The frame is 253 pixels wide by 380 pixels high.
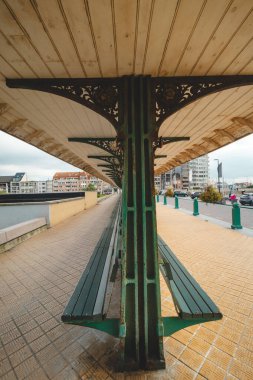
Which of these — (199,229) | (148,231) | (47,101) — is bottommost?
(199,229)

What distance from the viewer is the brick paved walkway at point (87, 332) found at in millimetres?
1986

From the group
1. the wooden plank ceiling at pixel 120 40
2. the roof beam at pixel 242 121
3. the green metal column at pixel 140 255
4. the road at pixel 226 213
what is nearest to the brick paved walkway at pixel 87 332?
the green metal column at pixel 140 255

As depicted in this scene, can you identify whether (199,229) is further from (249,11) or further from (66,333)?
(249,11)

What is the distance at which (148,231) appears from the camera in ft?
6.84

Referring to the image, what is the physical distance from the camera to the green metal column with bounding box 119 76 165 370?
2.00 meters

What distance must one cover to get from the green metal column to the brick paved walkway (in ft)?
0.72

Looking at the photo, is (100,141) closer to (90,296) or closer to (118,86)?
(118,86)

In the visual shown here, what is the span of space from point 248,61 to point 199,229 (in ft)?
23.1

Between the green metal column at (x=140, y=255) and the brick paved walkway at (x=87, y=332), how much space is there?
22 cm

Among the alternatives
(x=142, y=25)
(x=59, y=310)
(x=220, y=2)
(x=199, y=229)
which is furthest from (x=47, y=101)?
(x=199, y=229)

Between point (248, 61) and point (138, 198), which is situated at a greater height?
point (248, 61)

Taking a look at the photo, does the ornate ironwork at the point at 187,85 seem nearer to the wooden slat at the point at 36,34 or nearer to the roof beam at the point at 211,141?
the wooden slat at the point at 36,34

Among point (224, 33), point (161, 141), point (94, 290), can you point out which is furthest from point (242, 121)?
point (94, 290)

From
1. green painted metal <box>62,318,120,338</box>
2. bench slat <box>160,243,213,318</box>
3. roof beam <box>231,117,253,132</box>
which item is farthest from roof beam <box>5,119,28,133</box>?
roof beam <box>231,117,253,132</box>
